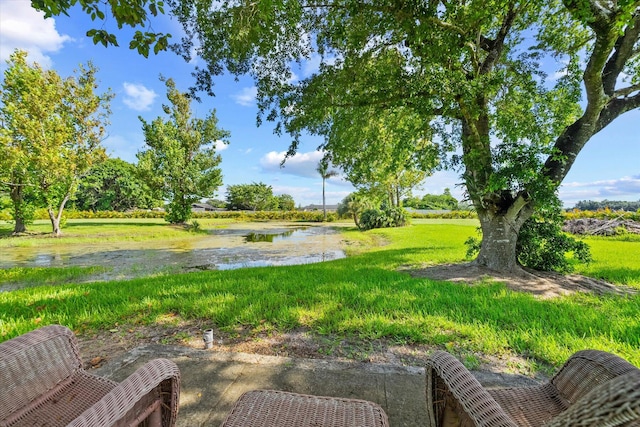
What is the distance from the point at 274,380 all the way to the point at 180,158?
805 inches

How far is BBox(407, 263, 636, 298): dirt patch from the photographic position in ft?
14.5

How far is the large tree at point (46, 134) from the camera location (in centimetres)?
1214

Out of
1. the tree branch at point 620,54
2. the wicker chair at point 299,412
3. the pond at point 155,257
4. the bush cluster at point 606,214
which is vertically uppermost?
the tree branch at point 620,54

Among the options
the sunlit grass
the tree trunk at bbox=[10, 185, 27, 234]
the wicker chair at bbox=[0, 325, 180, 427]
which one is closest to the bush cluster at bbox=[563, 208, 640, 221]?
the sunlit grass

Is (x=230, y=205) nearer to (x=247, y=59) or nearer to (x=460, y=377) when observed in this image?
(x=247, y=59)

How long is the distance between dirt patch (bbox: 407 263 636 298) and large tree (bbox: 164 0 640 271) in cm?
32

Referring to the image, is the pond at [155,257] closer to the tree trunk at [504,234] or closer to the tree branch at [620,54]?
the tree trunk at [504,234]

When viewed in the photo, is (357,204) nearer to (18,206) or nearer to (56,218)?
(56,218)

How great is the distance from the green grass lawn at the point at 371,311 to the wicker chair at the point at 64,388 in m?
1.69

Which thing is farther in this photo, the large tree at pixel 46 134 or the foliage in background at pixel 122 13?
the large tree at pixel 46 134

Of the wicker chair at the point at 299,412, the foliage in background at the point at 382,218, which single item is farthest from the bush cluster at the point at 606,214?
the wicker chair at the point at 299,412

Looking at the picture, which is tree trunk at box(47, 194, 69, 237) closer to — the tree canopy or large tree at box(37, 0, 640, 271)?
large tree at box(37, 0, 640, 271)

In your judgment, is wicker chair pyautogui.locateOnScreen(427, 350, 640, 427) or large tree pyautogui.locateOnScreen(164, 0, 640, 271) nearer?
wicker chair pyautogui.locateOnScreen(427, 350, 640, 427)

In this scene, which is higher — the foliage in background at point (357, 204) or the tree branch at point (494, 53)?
the tree branch at point (494, 53)
